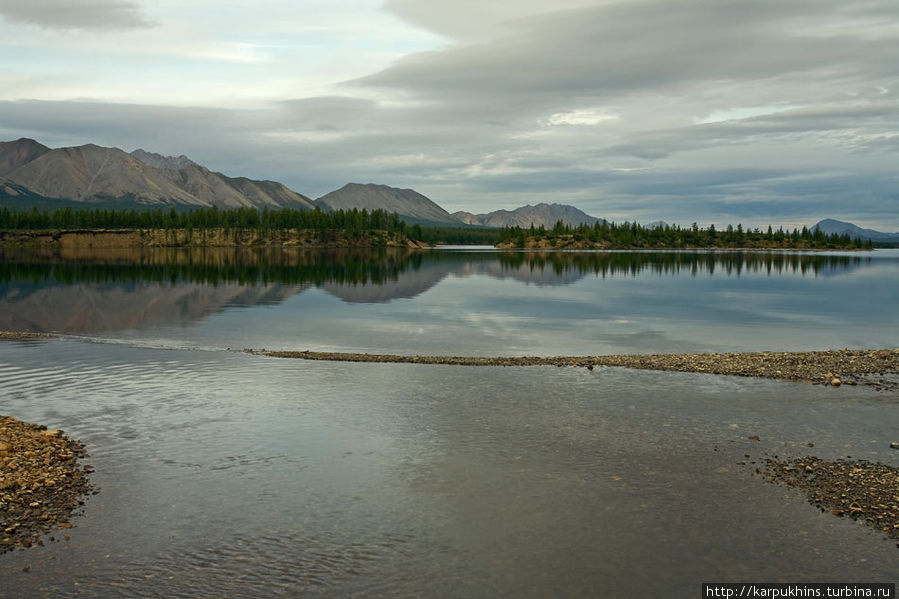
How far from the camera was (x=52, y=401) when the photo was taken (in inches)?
1324

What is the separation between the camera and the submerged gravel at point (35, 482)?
1892cm

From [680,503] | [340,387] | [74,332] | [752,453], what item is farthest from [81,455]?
[74,332]

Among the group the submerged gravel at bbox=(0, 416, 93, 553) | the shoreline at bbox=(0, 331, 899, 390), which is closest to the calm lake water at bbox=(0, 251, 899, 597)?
the submerged gravel at bbox=(0, 416, 93, 553)

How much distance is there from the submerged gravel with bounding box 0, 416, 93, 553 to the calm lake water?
70 cm

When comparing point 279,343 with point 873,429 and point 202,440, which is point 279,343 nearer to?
point 202,440

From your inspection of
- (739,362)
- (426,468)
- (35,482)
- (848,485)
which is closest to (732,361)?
(739,362)

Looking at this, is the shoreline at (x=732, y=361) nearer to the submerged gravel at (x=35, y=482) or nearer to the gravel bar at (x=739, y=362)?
the gravel bar at (x=739, y=362)

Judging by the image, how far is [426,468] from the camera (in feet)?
79.9

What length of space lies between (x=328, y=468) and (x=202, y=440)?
6.55 meters

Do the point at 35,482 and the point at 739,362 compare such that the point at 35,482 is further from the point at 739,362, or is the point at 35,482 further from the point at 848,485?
the point at 739,362

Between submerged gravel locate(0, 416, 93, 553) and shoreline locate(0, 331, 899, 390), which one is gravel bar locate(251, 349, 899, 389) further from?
submerged gravel locate(0, 416, 93, 553)

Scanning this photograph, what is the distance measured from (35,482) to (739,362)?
4077cm

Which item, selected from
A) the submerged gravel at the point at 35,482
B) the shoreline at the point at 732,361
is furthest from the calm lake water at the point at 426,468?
the shoreline at the point at 732,361

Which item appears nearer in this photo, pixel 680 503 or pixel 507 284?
pixel 680 503
